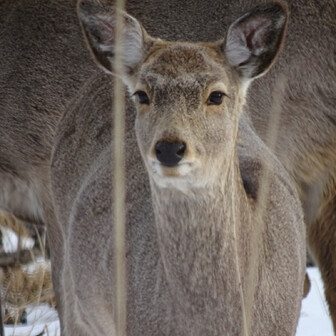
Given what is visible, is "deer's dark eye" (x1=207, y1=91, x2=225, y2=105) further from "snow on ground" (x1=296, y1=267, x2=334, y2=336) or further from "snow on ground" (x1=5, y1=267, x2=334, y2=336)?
"snow on ground" (x1=296, y1=267, x2=334, y2=336)

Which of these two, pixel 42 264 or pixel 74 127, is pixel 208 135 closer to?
pixel 74 127

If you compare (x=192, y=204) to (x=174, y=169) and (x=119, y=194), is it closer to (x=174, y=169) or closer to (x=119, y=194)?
(x=174, y=169)

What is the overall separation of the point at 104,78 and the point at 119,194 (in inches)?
41.8

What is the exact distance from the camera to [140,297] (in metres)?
4.65

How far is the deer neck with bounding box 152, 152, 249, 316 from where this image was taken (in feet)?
14.2

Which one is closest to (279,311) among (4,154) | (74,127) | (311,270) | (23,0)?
(74,127)

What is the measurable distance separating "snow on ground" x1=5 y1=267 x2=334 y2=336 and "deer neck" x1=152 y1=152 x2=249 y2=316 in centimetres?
240

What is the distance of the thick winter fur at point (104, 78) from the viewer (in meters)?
6.42

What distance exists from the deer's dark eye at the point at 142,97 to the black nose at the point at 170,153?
40 cm

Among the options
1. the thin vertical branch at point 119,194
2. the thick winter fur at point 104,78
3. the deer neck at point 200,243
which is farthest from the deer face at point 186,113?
A: the thick winter fur at point 104,78

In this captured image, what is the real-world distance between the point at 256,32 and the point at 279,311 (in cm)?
115

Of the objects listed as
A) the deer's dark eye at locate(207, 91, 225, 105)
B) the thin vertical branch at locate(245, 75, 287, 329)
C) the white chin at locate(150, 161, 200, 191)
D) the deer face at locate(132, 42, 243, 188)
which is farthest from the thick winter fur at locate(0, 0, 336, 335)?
the white chin at locate(150, 161, 200, 191)

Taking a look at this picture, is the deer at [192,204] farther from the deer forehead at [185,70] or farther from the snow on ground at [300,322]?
the snow on ground at [300,322]

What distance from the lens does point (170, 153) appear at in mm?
4043
